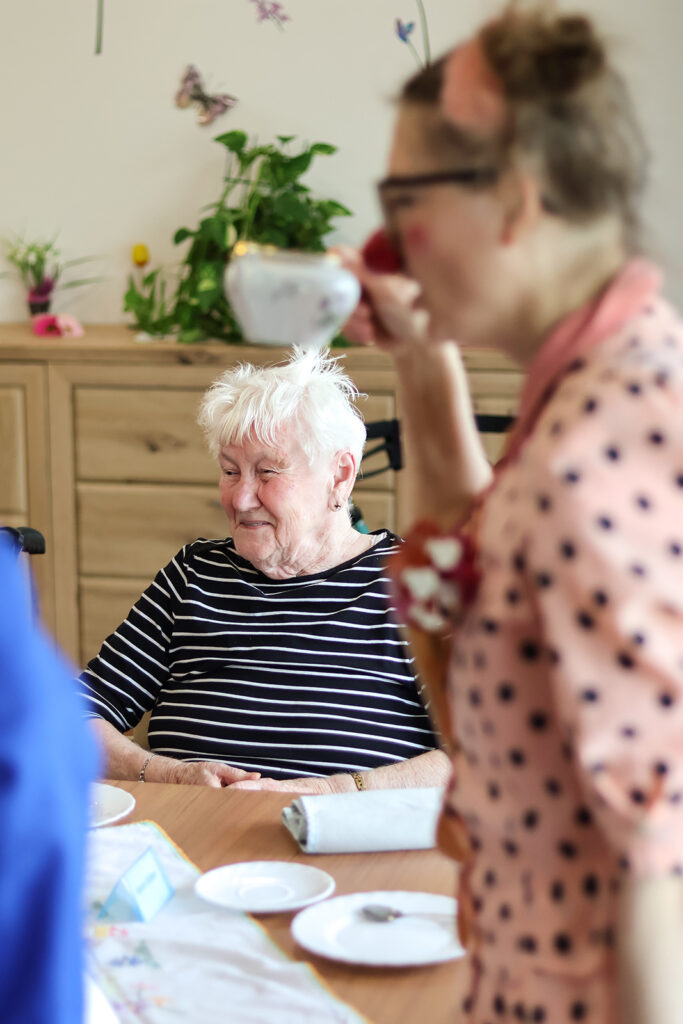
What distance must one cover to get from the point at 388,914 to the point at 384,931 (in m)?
0.03

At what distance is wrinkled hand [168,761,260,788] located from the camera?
1.71m

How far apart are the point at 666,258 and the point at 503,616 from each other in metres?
0.24

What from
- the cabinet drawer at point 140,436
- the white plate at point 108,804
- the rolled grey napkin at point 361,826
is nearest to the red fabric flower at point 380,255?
the rolled grey napkin at point 361,826

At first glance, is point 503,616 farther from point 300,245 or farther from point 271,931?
point 300,245

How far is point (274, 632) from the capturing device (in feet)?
6.28

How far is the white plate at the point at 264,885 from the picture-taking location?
1.16 m

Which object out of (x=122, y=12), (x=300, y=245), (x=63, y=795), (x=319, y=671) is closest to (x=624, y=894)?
(x=63, y=795)

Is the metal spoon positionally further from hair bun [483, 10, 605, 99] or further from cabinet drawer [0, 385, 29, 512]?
cabinet drawer [0, 385, 29, 512]

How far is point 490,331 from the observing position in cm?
64

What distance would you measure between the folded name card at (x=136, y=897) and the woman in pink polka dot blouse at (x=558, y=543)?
0.55m

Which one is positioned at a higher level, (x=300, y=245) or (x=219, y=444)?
(x=300, y=245)

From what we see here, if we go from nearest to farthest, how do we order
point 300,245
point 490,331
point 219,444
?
point 490,331 < point 219,444 < point 300,245

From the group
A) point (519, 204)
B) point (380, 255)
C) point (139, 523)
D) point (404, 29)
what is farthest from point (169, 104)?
point (519, 204)

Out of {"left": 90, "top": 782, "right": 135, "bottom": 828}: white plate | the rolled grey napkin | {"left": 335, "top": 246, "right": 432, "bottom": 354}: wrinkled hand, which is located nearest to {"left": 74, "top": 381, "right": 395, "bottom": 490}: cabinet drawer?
{"left": 90, "top": 782, "right": 135, "bottom": 828}: white plate
